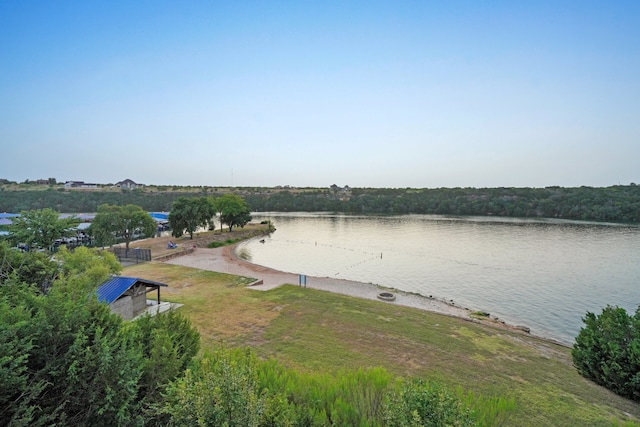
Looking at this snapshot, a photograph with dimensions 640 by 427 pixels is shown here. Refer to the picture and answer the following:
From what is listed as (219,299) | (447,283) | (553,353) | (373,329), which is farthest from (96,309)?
(447,283)

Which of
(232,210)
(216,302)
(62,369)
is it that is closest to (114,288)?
(216,302)

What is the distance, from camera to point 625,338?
41.2 ft

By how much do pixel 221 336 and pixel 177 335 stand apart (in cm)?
771

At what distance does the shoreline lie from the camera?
2345 centimetres

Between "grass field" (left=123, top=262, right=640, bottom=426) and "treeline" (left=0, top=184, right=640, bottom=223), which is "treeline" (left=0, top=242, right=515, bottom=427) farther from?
"treeline" (left=0, top=184, right=640, bottom=223)

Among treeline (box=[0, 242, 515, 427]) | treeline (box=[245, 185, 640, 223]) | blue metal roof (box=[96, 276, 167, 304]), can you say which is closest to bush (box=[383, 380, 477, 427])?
treeline (box=[0, 242, 515, 427])

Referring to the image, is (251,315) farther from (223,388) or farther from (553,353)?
(553,353)

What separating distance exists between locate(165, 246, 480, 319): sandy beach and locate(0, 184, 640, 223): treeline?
7055 cm

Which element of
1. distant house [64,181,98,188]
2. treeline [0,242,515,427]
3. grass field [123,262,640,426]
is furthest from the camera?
distant house [64,181,98,188]

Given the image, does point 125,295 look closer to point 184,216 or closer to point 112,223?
point 112,223

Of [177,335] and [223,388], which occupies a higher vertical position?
[223,388]

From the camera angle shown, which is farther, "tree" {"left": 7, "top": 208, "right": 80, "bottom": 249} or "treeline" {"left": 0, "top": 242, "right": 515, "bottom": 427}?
"tree" {"left": 7, "top": 208, "right": 80, "bottom": 249}

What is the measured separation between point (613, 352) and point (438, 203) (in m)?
117

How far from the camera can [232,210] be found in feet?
212
